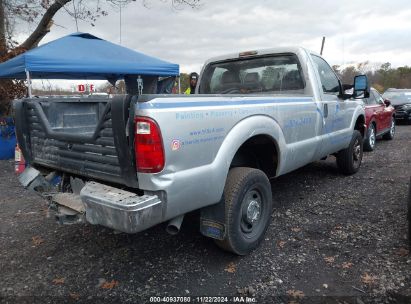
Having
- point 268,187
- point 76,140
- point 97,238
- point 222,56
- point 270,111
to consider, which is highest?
point 222,56

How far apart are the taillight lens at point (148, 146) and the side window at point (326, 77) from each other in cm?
319

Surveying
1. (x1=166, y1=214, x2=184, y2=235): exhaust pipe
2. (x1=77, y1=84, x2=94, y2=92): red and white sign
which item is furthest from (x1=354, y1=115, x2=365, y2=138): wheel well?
(x1=77, y1=84, x2=94, y2=92): red and white sign

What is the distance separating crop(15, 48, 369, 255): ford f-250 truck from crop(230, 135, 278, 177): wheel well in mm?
12

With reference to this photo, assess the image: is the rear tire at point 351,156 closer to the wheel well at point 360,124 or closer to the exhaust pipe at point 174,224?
the wheel well at point 360,124

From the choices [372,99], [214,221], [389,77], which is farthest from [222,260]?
[389,77]

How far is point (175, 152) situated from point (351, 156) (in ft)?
14.0

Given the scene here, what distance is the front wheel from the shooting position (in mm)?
2979

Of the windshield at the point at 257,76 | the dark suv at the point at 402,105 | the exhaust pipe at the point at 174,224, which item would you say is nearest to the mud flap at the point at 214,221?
the exhaust pipe at the point at 174,224

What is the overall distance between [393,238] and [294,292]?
58.8 inches

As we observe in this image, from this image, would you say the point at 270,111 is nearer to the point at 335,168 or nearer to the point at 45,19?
the point at 335,168

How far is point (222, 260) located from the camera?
3248 mm

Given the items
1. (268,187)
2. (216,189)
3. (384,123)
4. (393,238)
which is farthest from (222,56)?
(384,123)

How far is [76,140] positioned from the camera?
286 centimetres

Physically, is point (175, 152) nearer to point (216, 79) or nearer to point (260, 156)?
point (260, 156)
